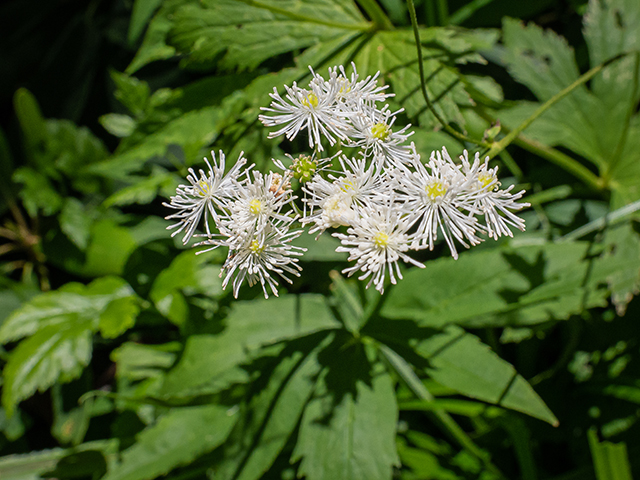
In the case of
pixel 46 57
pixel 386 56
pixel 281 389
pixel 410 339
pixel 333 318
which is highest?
pixel 46 57

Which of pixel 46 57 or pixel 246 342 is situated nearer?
pixel 246 342

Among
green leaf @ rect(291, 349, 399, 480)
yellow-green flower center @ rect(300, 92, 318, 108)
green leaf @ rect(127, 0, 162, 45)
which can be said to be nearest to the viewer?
yellow-green flower center @ rect(300, 92, 318, 108)

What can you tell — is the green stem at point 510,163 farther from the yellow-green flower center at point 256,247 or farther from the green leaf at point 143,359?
the green leaf at point 143,359

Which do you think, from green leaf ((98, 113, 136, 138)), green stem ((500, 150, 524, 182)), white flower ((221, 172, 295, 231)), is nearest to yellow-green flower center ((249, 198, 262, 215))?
white flower ((221, 172, 295, 231))

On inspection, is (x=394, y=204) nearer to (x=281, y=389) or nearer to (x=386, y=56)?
(x=386, y=56)

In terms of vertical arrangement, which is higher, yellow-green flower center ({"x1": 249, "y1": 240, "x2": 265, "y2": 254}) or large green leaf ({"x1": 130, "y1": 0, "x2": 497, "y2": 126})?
large green leaf ({"x1": 130, "y1": 0, "x2": 497, "y2": 126})

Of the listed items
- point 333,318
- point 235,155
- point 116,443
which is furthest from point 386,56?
point 116,443

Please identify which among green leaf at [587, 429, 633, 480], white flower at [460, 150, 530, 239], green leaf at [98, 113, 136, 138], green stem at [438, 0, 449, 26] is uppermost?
green stem at [438, 0, 449, 26]

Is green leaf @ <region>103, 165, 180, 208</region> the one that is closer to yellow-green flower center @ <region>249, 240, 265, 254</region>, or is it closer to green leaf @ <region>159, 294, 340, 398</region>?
green leaf @ <region>159, 294, 340, 398</region>
